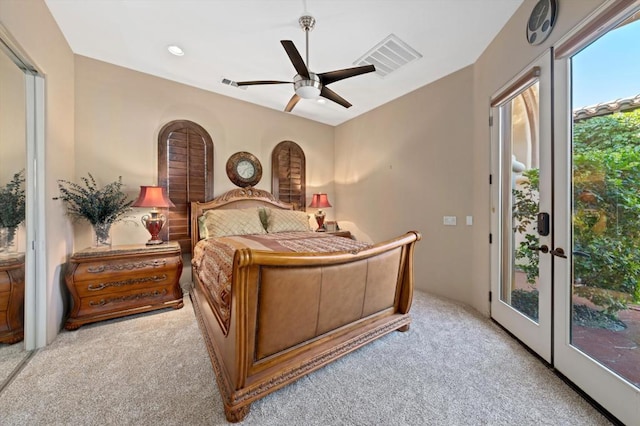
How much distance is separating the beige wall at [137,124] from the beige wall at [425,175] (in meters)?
1.90

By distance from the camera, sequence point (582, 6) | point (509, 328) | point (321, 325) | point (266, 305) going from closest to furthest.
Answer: point (266, 305) < point (582, 6) < point (321, 325) < point (509, 328)

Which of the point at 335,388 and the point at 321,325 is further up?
the point at 321,325

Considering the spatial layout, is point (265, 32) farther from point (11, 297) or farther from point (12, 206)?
point (11, 297)

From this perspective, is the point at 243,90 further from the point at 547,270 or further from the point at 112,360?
the point at 547,270

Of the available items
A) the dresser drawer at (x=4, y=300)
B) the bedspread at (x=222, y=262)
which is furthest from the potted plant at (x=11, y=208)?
the bedspread at (x=222, y=262)

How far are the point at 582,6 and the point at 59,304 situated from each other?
477 cm

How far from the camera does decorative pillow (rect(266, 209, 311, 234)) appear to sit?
3.61 metres

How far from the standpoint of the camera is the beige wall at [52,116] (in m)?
1.81

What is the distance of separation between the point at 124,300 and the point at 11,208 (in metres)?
1.26

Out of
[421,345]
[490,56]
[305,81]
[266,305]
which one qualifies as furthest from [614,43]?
[266,305]

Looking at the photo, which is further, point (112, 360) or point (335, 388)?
point (112, 360)

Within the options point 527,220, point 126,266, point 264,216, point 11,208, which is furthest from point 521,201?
point 11,208

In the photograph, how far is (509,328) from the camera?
223 cm

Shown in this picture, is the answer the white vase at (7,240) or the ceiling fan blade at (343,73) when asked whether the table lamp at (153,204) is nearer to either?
the white vase at (7,240)
